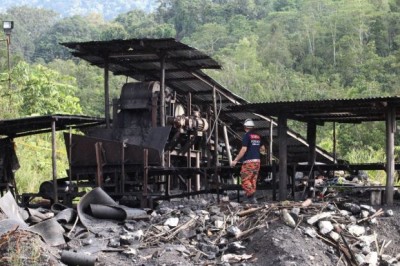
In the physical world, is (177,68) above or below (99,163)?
above

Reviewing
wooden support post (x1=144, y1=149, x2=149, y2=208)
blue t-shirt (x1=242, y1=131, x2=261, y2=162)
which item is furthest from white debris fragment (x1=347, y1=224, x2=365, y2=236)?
wooden support post (x1=144, y1=149, x2=149, y2=208)

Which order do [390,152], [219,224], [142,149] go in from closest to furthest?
[219,224], [390,152], [142,149]

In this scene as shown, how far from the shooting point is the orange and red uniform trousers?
48.1ft

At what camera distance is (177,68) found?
1795 cm

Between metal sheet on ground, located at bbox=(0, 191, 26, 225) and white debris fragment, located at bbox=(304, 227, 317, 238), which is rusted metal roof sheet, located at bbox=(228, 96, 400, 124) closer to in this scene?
white debris fragment, located at bbox=(304, 227, 317, 238)

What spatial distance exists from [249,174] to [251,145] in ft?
2.06

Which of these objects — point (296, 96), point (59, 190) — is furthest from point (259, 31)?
point (59, 190)

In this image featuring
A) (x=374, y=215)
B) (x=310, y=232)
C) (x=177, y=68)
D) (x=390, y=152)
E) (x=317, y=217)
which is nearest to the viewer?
(x=310, y=232)

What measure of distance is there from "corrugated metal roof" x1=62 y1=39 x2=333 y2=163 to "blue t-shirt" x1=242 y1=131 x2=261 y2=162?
890mm

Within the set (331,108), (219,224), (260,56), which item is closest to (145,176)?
(219,224)

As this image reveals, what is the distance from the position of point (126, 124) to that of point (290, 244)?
25.4 feet

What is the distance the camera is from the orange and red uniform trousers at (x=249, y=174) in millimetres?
14648

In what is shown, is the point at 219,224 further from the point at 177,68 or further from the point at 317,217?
the point at 177,68

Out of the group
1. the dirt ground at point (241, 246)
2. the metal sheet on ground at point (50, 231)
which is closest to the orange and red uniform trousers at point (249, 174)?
the dirt ground at point (241, 246)
